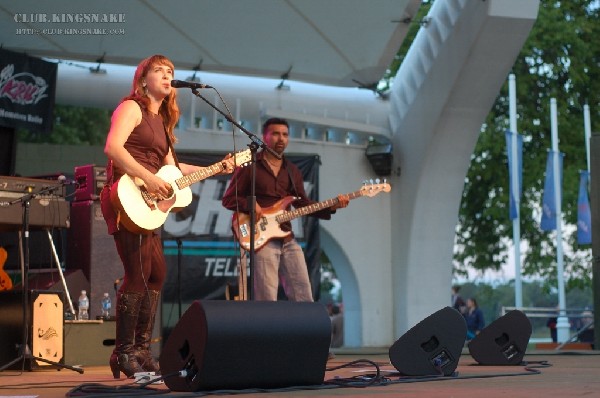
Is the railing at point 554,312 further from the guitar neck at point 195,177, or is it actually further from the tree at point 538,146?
the tree at point 538,146

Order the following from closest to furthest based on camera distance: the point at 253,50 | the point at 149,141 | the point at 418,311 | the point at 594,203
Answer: the point at 149,141, the point at 594,203, the point at 253,50, the point at 418,311

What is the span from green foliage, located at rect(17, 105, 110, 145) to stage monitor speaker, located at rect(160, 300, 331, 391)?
22.9 meters

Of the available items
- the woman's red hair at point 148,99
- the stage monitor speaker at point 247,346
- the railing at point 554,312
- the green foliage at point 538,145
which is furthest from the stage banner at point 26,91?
the green foliage at point 538,145

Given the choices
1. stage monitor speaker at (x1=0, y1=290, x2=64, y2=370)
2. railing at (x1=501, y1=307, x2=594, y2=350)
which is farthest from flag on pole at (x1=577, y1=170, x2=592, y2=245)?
stage monitor speaker at (x1=0, y1=290, x2=64, y2=370)

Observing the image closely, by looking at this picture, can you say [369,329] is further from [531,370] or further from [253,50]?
[531,370]

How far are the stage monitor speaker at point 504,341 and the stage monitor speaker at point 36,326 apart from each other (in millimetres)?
3304

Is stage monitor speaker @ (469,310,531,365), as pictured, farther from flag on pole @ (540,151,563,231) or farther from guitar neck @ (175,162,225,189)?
flag on pole @ (540,151,563,231)

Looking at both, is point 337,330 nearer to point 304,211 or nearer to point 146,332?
point 304,211

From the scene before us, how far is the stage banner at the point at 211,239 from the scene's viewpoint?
13.4 meters

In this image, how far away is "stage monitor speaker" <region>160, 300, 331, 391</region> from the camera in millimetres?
4723

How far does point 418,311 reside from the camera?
15055 millimetres

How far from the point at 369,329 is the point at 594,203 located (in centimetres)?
510

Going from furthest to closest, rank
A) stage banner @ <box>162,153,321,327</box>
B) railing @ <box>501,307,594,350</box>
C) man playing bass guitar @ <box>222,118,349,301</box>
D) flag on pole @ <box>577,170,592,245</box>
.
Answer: flag on pole @ <box>577,170,592,245</box> → stage banner @ <box>162,153,321,327</box> → railing @ <box>501,307,594,350</box> → man playing bass guitar @ <box>222,118,349,301</box>

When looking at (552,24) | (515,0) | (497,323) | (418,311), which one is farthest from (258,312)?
(552,24)
